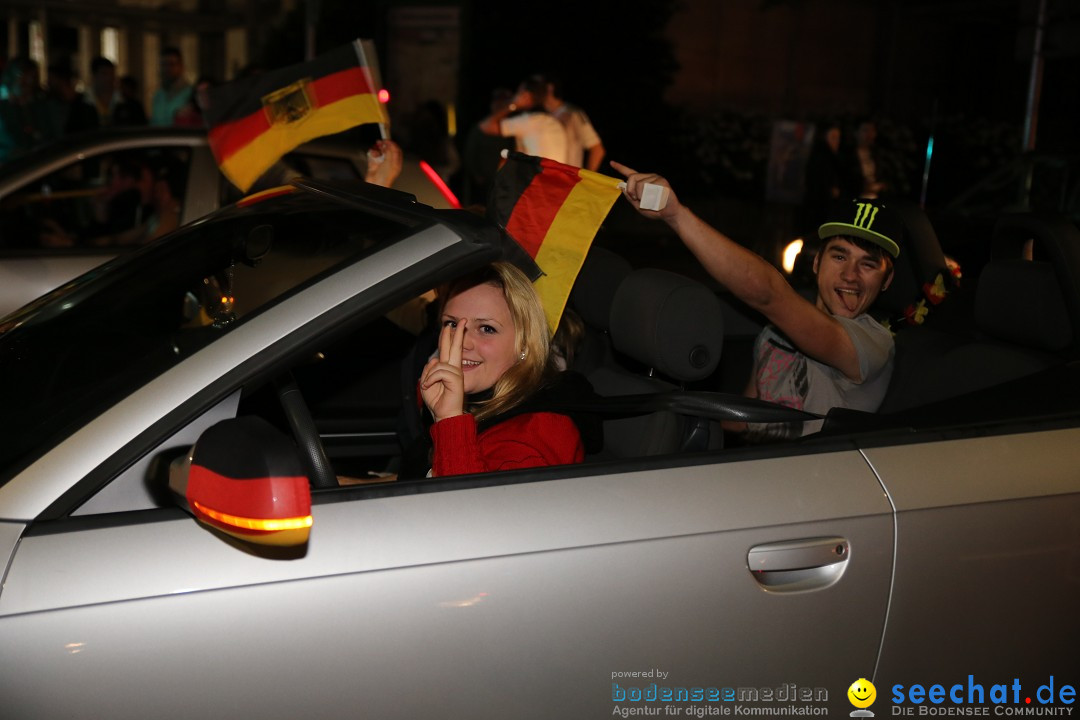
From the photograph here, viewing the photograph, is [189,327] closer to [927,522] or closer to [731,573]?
[731,573]

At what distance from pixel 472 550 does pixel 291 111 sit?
7.01 feet

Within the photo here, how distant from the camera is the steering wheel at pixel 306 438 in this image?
7.28 ft

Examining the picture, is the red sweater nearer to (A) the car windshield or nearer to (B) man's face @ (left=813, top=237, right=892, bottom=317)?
(A) the car windshield

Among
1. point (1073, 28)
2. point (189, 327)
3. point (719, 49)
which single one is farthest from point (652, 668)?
point (719, 49)

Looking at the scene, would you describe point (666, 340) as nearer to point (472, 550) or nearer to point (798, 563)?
point (798, 563)

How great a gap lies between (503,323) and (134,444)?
1.02m

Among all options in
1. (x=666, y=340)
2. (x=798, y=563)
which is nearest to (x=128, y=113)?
(x=666, y=340)

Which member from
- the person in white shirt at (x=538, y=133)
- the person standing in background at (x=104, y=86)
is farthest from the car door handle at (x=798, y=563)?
the person standing in background at (x=104, y=86)

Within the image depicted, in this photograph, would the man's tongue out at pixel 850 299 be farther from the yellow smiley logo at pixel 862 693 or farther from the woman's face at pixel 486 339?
the yellow smiley logo at pixel 862 693

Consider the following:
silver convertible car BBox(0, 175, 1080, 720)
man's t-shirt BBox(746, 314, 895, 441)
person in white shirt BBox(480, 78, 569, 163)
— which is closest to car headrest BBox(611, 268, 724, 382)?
silver convertible car BBox(0, 175, 1080, 720)

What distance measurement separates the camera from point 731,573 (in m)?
2.04

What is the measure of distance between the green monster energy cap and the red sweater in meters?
1.19

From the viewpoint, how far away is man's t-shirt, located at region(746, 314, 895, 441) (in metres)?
3.05

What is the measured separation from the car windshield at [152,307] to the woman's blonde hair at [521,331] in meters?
0.39
